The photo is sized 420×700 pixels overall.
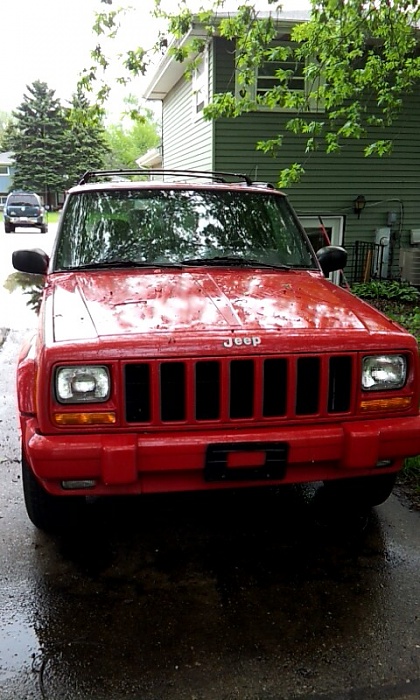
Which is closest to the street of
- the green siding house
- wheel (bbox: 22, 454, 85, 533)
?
wheel (bbox: 22, 454, 85, 533)

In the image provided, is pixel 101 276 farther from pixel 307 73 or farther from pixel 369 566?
pixel 307 73

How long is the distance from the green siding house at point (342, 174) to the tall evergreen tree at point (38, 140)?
35864 millimetres

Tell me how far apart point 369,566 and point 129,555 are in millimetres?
1237

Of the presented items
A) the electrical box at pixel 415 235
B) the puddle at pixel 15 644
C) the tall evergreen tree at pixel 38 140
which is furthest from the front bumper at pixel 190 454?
the tall evergreen tree at pixel 38 140

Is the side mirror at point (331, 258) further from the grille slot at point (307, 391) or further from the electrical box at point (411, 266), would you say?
the electrical box at point (411, 266)

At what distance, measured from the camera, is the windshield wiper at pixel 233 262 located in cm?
373

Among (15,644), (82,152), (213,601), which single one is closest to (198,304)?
(213,601)

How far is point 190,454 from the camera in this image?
2.63m

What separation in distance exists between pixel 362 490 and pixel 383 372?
87 centimetres

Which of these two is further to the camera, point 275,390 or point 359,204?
point 359,204

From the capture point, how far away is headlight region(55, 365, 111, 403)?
2594 millimetres

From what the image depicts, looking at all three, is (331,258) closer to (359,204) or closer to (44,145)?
(359,204)

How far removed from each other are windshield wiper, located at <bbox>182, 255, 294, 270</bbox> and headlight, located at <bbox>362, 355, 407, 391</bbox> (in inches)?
46.9

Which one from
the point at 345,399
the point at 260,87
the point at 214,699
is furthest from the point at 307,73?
the point at 214,699
